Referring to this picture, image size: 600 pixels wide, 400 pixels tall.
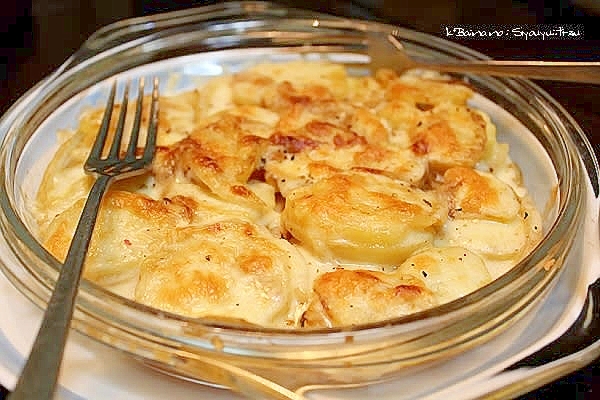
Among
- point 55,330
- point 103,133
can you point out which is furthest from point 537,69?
point 55,330

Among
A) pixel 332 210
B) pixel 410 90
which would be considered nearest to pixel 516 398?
pixel 332 210

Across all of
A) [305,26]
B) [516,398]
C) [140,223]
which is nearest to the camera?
[516,398]

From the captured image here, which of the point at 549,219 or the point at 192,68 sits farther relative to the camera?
the point at 192,68

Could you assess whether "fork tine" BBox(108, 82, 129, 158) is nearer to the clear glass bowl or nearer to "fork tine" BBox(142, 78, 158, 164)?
"fork tine" BBox(142, 78, 158, 164)

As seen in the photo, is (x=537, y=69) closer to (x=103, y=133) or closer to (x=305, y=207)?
(x=305, y=207)

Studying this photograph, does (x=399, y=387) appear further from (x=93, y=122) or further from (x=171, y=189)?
(x=93, y=122)

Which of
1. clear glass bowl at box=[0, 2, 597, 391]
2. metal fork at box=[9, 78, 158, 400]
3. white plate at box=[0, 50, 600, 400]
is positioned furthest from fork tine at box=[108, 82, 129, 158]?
white plate at box=[0, 50, 600, 400]
